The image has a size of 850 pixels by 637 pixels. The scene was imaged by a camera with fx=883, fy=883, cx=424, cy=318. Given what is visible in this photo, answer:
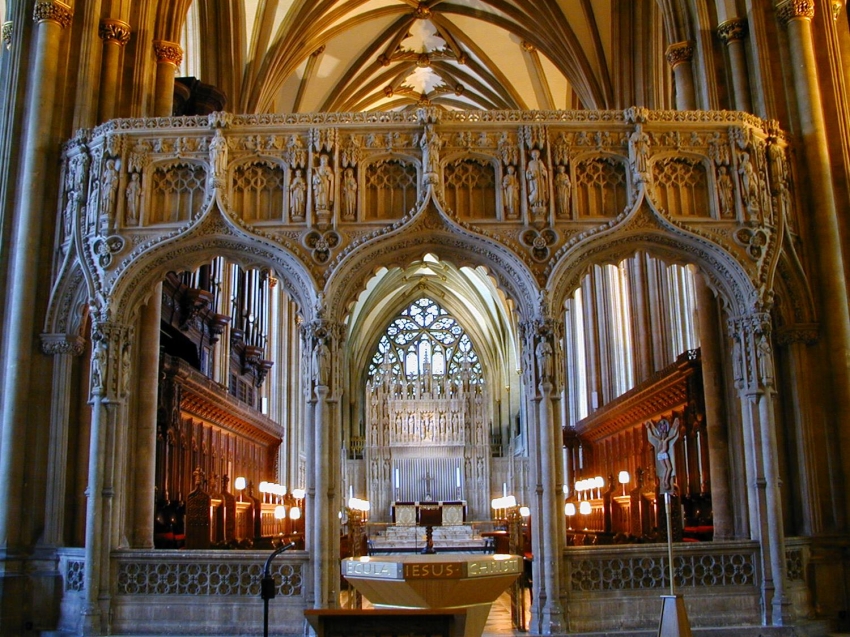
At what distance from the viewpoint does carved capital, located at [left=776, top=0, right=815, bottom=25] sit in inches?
525

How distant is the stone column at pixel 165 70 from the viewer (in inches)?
585

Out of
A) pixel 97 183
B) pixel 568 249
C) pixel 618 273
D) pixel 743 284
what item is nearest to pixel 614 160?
pixel 568 249

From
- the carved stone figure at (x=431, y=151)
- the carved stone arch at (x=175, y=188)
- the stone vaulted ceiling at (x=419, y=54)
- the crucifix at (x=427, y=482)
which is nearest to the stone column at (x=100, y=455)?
the carved stone arch at (x=175, y=188)

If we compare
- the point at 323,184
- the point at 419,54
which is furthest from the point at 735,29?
the point at 419,54

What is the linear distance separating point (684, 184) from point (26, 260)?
935 centimetres

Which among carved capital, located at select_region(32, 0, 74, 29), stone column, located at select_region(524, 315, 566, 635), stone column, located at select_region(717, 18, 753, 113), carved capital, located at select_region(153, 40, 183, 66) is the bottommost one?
stone column, located at select_region(524, 315, 566, 635)

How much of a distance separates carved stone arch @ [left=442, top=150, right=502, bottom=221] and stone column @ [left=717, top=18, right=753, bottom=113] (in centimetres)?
423

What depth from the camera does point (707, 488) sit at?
1523 centimetres

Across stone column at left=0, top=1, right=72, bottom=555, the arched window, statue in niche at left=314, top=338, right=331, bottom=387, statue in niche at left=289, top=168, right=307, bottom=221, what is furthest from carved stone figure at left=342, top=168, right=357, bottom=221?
the arched window

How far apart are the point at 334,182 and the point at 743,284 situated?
5811 millimetres

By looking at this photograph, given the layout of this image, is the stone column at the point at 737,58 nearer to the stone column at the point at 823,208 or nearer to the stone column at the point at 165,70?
the stone column at the point at 823,208

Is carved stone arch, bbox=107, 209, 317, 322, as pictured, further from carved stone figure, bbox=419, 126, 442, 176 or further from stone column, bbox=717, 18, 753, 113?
stone column, bbox=717, 18, 753, 113

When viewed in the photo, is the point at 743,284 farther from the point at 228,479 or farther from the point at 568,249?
the point at 228,479

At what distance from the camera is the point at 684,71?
590 inches
